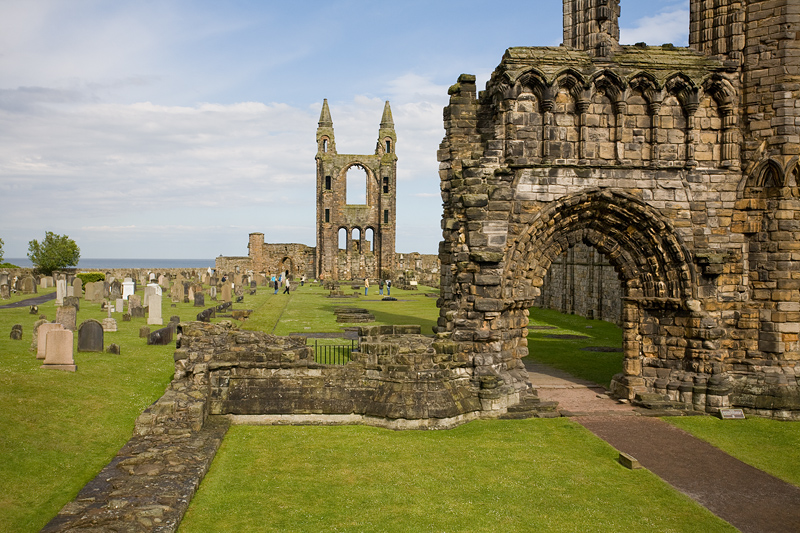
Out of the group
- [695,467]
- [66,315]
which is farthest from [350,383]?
[66,315]

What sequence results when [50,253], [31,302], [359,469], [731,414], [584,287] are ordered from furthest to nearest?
1. [50,253]
2. [584,287]
3. [31,302]
4. [731,414]
5. [359,469]

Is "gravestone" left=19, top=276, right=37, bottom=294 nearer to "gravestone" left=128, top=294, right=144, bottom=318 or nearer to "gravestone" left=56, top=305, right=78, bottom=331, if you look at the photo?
"gravestone" left=128, top=294, right=144, bottom=318

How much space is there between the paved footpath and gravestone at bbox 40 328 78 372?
996 centimetres

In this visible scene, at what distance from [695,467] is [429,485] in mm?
4160

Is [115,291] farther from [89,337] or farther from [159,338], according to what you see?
[89,337]

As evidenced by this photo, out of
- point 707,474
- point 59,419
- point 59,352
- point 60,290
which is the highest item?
point 60,290

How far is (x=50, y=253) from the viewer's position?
47.1m

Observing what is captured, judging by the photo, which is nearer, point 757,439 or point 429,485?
point 429,485

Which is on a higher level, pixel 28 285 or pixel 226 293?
pixel 28 285

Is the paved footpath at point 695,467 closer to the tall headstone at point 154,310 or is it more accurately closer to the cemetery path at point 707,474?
the cemetery path at point 707,474

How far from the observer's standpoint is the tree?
46.9 m

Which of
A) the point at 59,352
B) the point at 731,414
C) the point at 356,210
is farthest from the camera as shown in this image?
the point at 356,210

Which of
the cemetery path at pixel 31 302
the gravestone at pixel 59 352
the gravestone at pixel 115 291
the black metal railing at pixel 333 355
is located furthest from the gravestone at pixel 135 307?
the black metal railing at pixel 333 355

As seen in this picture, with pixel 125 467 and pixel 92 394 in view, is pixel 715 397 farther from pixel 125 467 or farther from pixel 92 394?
pixel 92 394
